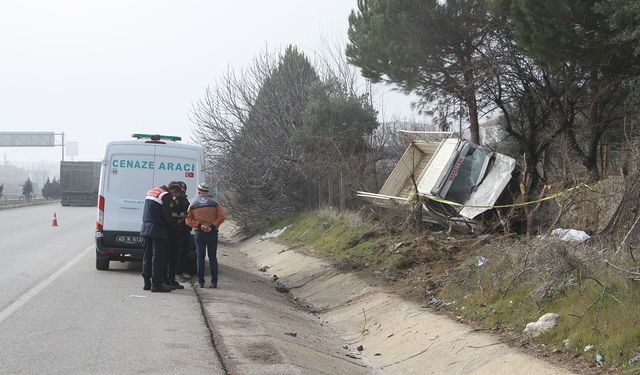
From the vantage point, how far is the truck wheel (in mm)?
14087

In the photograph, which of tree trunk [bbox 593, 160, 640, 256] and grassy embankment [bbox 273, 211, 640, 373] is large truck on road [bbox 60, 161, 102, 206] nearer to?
grassy embankment [bbox 273, 211, 640, 373]

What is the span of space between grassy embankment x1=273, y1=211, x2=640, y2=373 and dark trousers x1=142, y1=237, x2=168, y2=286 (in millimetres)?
4141

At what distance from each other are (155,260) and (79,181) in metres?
45.4

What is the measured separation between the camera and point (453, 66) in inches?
763

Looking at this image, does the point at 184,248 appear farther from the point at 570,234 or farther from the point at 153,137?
the point at 570,234

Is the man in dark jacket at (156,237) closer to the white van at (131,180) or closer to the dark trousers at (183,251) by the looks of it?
the dark trousers at (183,251)

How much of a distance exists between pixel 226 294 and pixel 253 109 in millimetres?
17551

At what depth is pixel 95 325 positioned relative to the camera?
28.3ft

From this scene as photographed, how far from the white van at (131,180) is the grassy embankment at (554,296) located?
18.0 feet

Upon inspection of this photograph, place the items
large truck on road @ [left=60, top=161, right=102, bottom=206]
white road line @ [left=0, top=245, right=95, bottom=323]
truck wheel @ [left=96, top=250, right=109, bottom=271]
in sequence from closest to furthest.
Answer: white road line @ [left=0, top=245, right=95, bottom=323] → truck wheel @ [left=96, top=250, right=109, bottom=271] → large truck on road @ [left=60, top=161, right=102, bottom=206]

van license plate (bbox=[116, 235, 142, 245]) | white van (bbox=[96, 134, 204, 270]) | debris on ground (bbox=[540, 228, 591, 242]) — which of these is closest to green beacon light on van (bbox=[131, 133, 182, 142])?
white van (bbox=[96, 134, 204, 270])

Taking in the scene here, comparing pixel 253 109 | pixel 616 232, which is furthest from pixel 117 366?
pixel 253 109

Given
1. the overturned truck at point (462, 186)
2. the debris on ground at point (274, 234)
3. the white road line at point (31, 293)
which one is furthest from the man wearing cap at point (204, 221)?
the debris on ground at point (274, 234)

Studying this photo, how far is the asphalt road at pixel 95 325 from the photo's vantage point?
6.88 m
